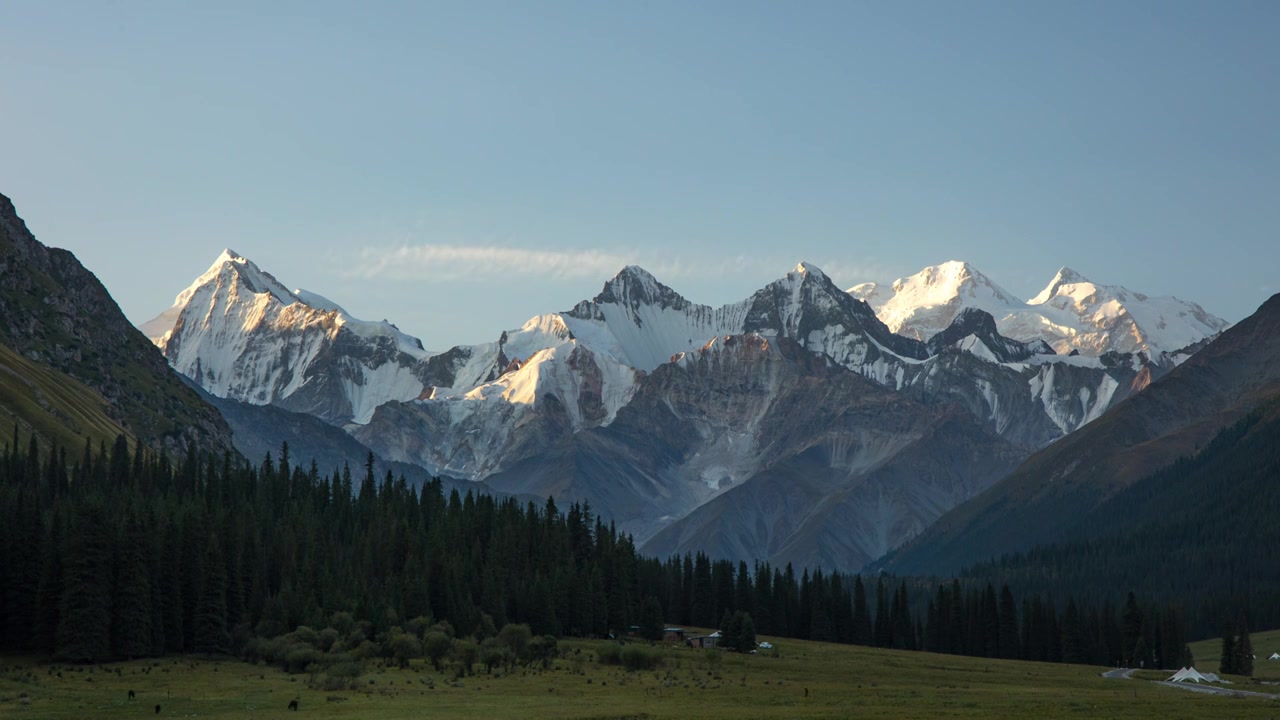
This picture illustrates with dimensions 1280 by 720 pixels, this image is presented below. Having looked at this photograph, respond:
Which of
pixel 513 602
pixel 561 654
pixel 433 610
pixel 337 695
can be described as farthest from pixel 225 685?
pixel 513 602

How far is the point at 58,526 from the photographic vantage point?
146125 millimetres

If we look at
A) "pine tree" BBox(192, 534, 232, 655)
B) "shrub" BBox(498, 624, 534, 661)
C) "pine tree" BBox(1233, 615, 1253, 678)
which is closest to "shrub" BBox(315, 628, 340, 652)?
"pine tree" BBox(192, 534, 232, 655)

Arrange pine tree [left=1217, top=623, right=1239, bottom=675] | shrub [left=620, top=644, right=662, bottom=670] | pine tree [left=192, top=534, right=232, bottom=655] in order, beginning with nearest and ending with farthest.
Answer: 1. pine tree [left=192, top=534, right=232, bottom=655]
2. shrub [left=620, top=644, right=662, bottom=670]
3. pine tree [left=1217, top=623, right=1239, bottom=675]

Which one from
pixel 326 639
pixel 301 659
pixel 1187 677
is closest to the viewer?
pixel 301 659

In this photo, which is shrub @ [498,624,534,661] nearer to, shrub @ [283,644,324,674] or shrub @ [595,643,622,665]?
shrub @ [595,643,622,665]

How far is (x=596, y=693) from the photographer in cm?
11888

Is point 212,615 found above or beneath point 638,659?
above

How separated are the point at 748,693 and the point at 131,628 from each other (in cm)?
5635

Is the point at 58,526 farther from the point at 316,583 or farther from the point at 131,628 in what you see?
the point at 316,583

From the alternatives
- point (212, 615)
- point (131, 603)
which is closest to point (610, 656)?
point (212, 615)

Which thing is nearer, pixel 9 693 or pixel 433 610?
pixel 9 693

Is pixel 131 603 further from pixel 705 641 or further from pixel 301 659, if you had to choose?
pixel 705 641

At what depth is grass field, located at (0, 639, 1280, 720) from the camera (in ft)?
330

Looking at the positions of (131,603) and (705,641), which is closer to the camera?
(131,603)
